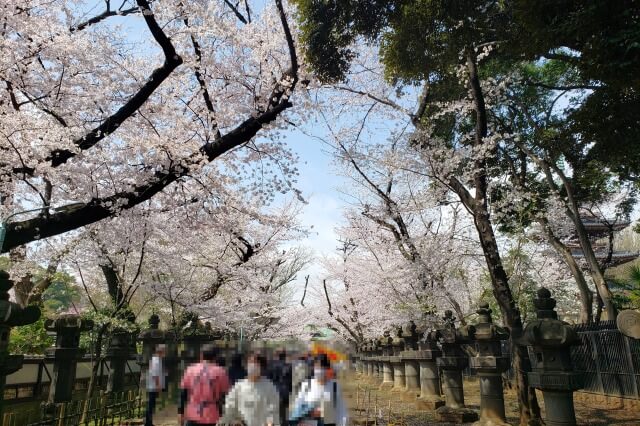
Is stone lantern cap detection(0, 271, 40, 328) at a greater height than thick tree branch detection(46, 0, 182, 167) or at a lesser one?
lesser

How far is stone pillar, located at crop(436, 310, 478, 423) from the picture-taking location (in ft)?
34.2

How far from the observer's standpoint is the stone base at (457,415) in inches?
407

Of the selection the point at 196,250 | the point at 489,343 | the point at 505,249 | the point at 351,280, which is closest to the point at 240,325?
the point at 196,250

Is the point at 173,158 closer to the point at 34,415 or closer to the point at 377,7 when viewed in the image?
the point at 377,7

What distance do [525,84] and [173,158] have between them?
1125 cm

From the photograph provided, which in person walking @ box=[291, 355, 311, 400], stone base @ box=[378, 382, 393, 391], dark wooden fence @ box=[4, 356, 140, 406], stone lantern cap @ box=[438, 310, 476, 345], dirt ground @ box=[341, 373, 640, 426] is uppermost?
stone lantern cap @ box=[438, 310, 476, 345]

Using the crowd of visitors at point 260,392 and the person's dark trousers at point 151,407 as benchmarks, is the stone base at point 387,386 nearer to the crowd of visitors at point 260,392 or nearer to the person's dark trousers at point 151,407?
the person's dark trousers at point 151,407

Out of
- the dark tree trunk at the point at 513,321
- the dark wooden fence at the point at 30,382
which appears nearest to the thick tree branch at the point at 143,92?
the dark wooden fence at the point at 30,382

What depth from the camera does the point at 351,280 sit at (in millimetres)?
26312

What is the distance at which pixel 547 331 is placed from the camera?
234 inches

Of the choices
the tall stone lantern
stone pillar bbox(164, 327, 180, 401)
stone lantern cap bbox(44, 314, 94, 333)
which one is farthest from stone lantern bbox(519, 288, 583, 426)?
the tall stone lantern

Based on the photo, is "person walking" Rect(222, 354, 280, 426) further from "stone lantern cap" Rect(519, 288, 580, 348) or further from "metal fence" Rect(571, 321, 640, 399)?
"metal fence" Rect(571, 321, 640, 399)

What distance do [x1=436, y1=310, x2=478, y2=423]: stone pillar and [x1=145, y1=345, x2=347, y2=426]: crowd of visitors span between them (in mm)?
6639

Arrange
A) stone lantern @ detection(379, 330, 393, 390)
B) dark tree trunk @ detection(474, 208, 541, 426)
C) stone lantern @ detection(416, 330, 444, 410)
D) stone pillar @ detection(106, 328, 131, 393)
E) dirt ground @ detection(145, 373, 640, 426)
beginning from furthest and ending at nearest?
stone lantern @ detection(379, 330, 393, 390), stone lantern @ detection(416, 330, 444, 410), stone pillar @ detection(106, 328, 131, 393), dirt ground @ detection(145, 373, 640, 426), dark tree trunk @ detection(474, 208, 541, 426)
